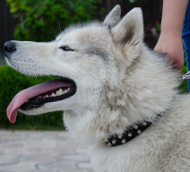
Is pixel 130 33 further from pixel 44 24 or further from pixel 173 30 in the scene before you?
pixel 44 24

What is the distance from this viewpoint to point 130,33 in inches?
90.4

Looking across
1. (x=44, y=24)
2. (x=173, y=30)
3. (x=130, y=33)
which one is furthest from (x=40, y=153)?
(x=44, y=24)

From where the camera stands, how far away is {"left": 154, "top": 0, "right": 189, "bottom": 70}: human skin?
2357 mm

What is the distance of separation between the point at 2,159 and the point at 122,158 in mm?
2620

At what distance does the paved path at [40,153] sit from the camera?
12.9 feet

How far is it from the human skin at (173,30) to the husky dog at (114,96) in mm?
107

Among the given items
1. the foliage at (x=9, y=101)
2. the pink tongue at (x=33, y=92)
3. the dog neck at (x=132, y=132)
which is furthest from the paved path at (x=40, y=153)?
the dog neck at (x=132, y=132)

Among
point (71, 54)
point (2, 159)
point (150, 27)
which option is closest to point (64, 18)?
point (150, 27)

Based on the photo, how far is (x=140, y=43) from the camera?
225 cm

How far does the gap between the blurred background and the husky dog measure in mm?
900

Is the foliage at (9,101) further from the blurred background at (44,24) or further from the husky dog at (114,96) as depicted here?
the husky dog at (114,96)

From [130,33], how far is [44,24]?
626 cm

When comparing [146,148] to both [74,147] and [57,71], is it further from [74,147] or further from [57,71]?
[74,147]

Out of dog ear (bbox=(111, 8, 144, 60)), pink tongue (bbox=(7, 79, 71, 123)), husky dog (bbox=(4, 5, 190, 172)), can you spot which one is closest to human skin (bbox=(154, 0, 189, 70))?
husky dog (bbox=(4, 5, 190, 172))
